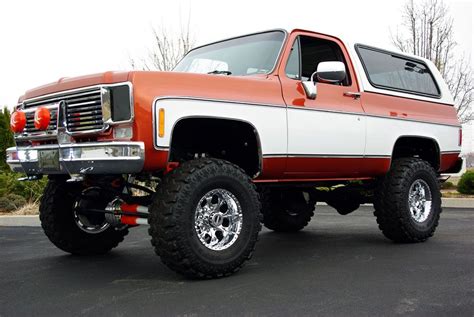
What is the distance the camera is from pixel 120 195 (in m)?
4.87

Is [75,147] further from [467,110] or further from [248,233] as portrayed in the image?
[467,110]

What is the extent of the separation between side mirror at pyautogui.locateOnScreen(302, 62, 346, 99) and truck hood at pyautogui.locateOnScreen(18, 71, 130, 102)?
6.07 feet

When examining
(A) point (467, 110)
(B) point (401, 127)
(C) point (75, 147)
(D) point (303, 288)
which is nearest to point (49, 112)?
(C) point (75, 147)

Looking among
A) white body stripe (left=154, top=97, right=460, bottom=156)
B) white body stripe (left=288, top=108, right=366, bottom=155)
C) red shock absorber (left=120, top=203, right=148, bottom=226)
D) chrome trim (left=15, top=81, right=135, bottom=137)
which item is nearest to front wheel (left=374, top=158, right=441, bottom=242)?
white body stripe (left=154, top=97, right=460, bottom=156)

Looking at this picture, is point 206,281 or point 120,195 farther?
point 120,195

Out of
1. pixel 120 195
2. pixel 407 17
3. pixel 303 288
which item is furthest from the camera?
pixel 407 17

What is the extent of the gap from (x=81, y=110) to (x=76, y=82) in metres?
0.25

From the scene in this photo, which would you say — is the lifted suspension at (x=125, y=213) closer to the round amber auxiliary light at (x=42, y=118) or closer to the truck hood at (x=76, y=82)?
the round amber auxiliary light at (x=42, y=118)

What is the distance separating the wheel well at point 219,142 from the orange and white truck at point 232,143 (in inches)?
0.5

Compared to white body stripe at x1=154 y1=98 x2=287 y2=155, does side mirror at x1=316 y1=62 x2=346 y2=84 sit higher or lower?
higher

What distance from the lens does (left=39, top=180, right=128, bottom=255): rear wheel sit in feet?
17.8

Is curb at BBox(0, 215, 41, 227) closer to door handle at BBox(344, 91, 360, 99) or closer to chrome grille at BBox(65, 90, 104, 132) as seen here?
chrome grille at BBox(65, 90, 104, 132)

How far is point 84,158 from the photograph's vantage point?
415 centimetres

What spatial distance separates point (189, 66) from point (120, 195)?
1839 mm
